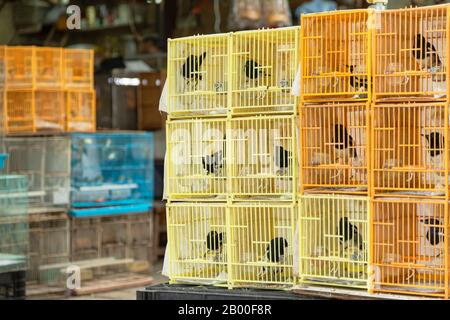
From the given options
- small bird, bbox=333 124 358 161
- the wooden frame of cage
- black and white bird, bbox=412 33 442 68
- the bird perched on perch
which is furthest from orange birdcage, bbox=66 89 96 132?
black and white bird, bbox=412 33 442 68

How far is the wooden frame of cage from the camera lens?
8.65m

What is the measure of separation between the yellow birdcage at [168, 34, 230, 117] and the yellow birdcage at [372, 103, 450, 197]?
0.95 metres

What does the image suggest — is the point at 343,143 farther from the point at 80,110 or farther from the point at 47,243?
the point at 80,110

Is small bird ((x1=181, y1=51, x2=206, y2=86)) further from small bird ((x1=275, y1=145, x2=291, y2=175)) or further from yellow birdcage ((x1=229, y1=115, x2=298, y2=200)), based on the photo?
small bird ((x1=275, y1=145, x2=291, y2=175))

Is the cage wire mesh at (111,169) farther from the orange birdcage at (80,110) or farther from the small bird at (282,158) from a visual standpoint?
the small bird at (282,158)

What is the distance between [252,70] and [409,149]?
3.41 feet

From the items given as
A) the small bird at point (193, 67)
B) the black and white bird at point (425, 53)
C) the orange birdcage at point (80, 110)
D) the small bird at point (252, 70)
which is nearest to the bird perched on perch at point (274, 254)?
the small bird at point (252, 70)

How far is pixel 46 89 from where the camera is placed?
8.91 m

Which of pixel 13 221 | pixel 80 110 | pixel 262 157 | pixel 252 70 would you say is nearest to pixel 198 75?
pixel 252 70

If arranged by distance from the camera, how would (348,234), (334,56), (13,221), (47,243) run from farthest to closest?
(47,243), (13,221), (334,56), (348,234)

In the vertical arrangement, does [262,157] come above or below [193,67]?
below

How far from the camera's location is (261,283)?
4.94 m

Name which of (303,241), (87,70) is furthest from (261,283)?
(87,70)
